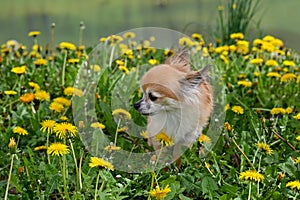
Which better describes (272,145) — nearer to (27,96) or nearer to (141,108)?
(141,108)

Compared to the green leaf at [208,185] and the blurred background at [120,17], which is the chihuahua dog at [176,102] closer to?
the green leaf at [208,185]

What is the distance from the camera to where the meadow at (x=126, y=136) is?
1681 millimetres

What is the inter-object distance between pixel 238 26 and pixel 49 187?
286 cm

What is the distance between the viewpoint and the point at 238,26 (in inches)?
169

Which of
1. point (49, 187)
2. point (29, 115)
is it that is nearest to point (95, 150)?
point (49, 187)

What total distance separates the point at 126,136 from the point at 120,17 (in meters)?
2.51

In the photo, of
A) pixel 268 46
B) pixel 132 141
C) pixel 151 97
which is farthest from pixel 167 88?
pixel 268 46

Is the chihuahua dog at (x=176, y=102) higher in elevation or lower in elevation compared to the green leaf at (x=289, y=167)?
higher

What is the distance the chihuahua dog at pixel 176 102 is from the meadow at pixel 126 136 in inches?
3.1

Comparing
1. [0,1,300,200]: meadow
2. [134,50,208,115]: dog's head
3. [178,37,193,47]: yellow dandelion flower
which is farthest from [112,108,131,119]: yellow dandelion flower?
[178,37,193,47]: yellow dandelion flower

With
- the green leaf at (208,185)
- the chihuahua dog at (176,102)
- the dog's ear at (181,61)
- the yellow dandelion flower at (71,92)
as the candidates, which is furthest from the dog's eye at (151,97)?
the yellow dandelion flower at (71,92)

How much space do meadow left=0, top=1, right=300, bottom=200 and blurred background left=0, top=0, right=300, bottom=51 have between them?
69 centimetres

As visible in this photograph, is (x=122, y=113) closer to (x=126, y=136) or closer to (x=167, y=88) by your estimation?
(x=126, y=136)

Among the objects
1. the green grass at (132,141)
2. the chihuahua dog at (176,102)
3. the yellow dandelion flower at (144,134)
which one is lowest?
the yellow dandelion flower at (144,134)
